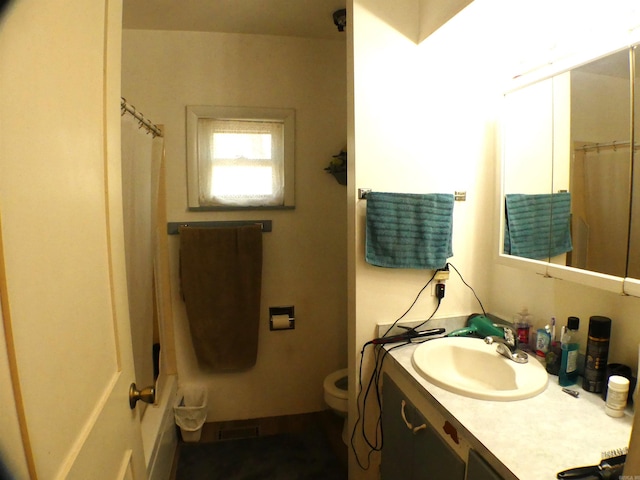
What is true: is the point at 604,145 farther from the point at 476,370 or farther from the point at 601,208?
the point at 476,370

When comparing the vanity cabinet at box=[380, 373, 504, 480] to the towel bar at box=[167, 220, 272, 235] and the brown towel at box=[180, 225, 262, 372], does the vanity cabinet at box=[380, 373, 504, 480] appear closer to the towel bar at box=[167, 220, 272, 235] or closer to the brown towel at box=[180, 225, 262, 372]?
the brown towel at box=[180, 225, 262, 372]

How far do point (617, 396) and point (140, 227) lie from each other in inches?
76.6

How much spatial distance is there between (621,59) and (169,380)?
259 centimetres

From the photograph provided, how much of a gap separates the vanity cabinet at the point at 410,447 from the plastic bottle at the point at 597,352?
0.53m

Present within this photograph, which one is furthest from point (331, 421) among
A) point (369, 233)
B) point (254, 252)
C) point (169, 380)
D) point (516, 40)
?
point (516, 40)

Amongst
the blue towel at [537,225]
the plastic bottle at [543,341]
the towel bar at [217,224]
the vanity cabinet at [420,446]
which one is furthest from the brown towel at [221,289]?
the plastic bottle at [543,341]

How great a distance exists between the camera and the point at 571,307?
1.28m

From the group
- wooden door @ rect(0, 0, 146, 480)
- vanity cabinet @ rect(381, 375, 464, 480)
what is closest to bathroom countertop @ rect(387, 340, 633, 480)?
vanity cabinet @ rect(381, 375, 464, 480)

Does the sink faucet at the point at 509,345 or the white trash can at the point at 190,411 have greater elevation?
the sink faucet at the point at 509,345

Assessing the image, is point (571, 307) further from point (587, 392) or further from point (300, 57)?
point (300, 57)

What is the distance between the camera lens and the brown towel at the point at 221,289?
208cm

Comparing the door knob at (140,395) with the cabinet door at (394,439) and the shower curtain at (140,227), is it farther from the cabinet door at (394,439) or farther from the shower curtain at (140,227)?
the cabinet door at (394,439)

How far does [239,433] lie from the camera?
219cm

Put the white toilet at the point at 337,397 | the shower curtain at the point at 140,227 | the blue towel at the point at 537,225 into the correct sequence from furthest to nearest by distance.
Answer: the white toilet at the point at 337,397 < the shower curtain at the point at 140,227 < the blue towel at the point at 537,225
